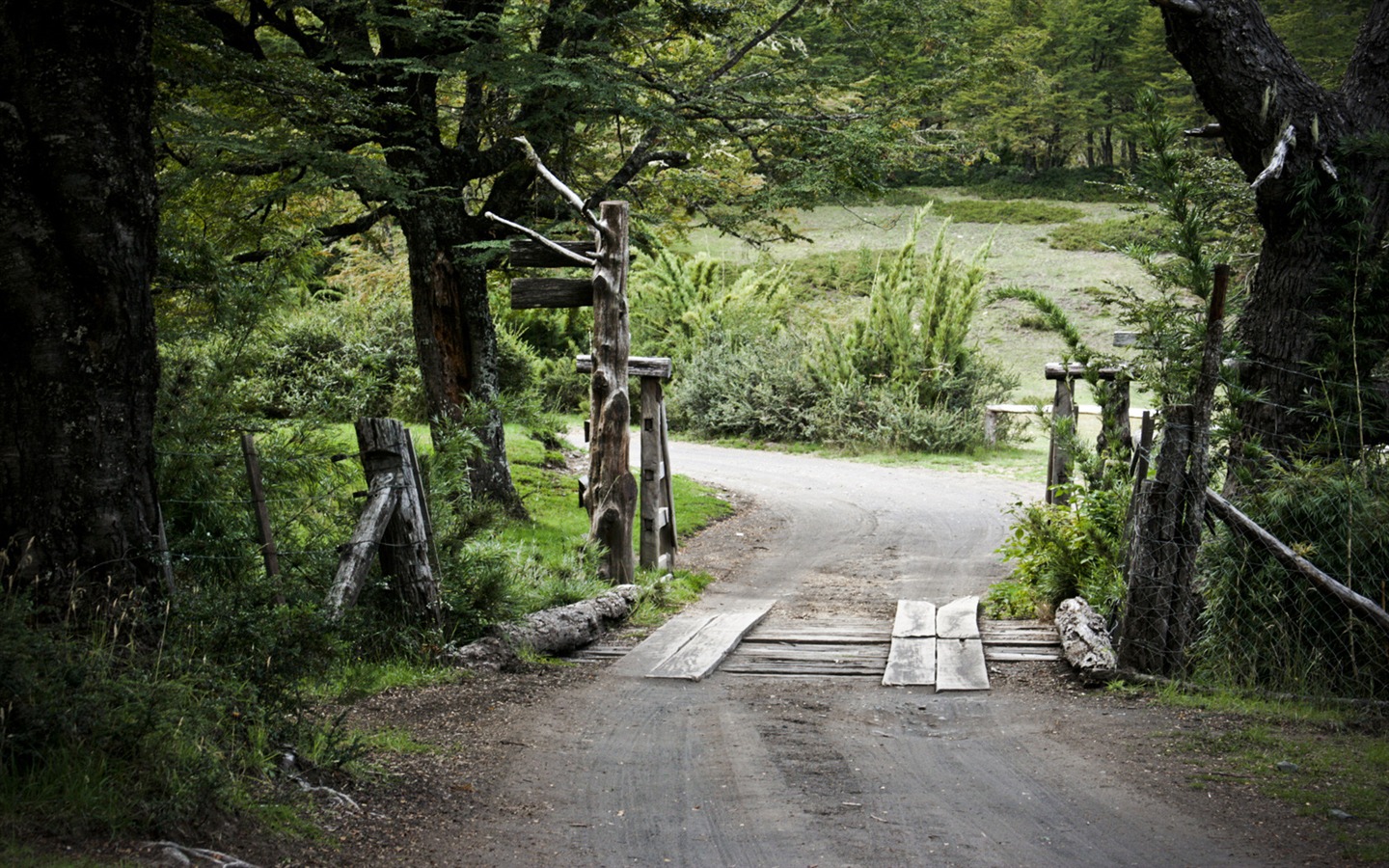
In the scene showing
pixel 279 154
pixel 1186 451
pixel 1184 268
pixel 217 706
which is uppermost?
pixel 279 154

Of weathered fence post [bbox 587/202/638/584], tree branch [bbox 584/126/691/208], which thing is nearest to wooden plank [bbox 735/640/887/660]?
weathered fence post [bbox 587/202/638/584]

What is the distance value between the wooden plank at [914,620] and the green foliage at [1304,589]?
210cm

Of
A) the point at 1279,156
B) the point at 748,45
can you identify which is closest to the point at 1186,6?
the point at 1279,156

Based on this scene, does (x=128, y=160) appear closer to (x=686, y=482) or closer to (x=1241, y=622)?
(x=1241, y=622)

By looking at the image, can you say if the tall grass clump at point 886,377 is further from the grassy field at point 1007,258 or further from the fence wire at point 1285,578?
the fence wire at point 1285,578

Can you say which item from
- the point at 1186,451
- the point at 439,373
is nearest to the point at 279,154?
the point at 439,373

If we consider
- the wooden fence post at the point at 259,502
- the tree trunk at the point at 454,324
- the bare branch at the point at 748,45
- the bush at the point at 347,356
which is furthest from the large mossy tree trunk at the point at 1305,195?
the bush at the point at 347,356

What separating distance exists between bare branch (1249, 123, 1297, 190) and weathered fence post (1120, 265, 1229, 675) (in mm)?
1092

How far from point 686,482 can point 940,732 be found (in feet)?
38.6

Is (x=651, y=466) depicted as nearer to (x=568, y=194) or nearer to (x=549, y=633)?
(x=568, y=194)

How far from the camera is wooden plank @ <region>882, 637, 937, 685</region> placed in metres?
7.28

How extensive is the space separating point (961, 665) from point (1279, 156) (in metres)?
3.74

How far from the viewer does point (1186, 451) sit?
268 inches

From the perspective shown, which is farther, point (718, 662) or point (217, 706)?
point (718, 662)
